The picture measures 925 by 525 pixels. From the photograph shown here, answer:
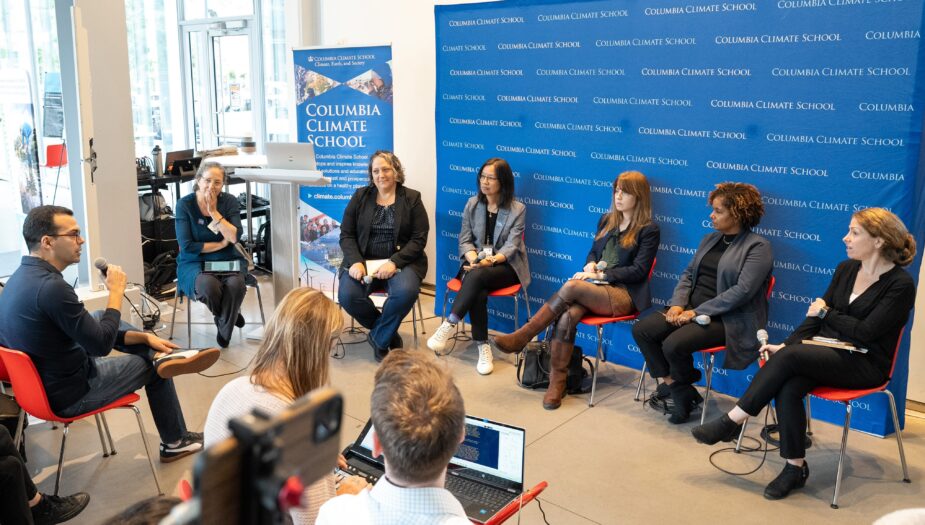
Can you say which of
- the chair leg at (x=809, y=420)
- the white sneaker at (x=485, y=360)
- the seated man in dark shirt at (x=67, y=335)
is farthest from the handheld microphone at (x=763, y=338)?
the seated man in dark shirt at (x=67, y=335)

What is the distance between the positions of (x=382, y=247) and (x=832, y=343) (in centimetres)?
293

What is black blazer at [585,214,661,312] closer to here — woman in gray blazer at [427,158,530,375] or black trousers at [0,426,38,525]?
woman in gray blazer at [427,158,530,375]

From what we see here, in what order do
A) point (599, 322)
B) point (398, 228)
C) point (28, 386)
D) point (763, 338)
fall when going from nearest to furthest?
1. point (28, 386)
2. point (763, 338)
3. point (599, 322)
4. point (398, 228)

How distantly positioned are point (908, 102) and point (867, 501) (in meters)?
1.86

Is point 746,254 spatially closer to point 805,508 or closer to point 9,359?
point 805,508

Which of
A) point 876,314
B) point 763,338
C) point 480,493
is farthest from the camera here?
point 763,338

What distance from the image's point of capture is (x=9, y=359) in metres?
3.09

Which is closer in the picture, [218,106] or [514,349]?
[514,349]

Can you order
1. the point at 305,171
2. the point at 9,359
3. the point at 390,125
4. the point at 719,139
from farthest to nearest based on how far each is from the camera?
the point at 390,125 → the point at 305,171 → the point at 719,139 → the point at 9,359

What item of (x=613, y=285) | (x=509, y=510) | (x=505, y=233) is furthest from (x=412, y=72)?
(x=509, y=510)

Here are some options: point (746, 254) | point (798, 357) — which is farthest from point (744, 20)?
point (798, 357)

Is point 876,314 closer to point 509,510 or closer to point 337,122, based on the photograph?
point 509,510

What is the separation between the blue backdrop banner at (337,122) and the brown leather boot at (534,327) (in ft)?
6.30

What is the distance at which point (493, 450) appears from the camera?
2.55m
